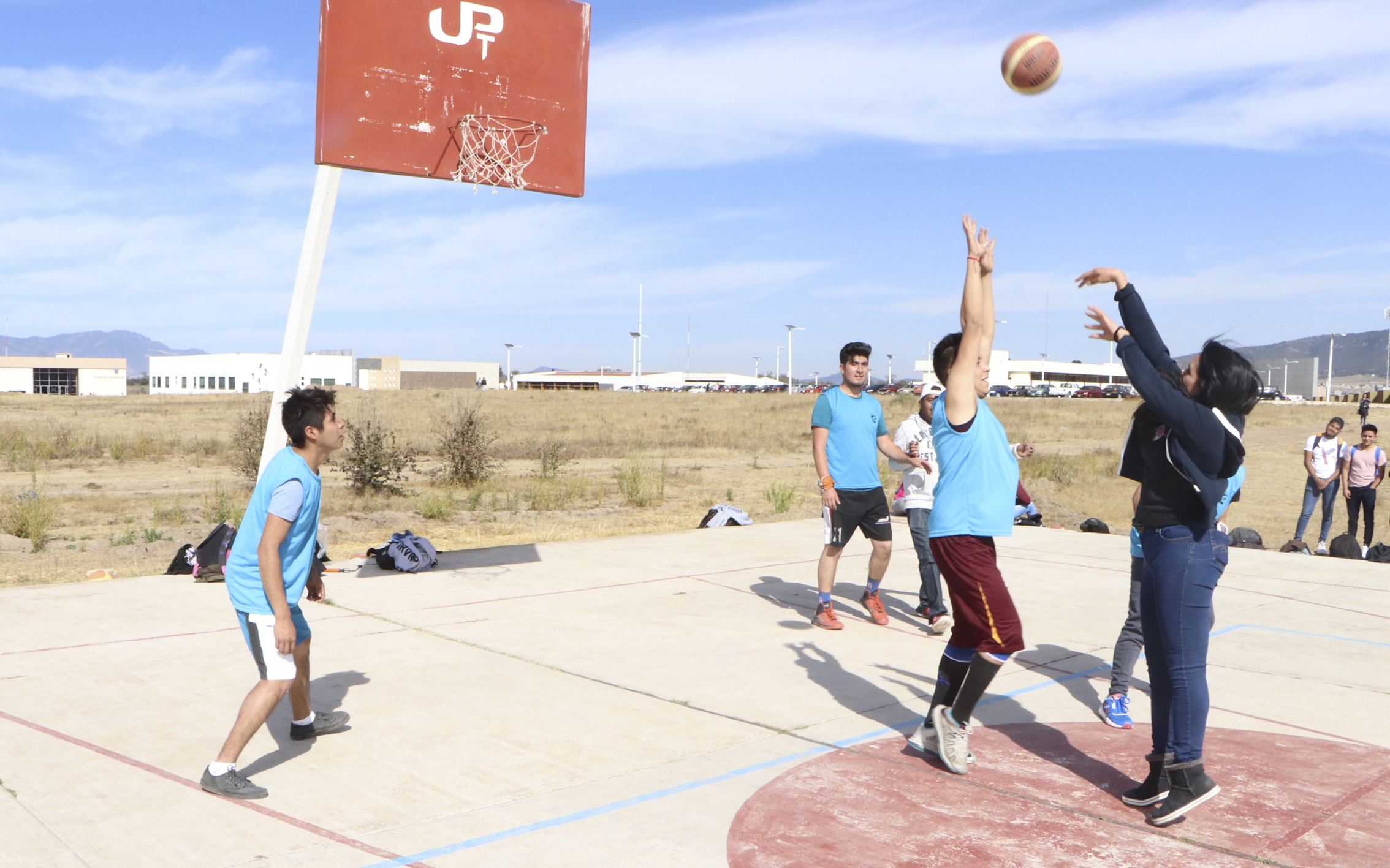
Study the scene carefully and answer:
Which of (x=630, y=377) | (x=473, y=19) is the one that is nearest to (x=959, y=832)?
(x=473, y=19)

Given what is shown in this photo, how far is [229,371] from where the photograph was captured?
398ft

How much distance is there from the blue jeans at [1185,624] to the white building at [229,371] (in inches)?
4651

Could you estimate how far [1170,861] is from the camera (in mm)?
3943

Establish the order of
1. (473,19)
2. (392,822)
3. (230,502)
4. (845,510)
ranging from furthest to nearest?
(230,502) → (473,19) → (845,510) → (392,822)

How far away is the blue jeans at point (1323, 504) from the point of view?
13875mm

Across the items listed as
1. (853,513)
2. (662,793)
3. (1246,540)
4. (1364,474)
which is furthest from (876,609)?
(1364,474)

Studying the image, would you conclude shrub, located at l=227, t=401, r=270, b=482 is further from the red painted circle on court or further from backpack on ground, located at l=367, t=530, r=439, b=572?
the red painted circle on court

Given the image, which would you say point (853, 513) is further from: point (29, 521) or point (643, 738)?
point (29, 521)

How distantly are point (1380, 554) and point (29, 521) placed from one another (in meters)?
16.3

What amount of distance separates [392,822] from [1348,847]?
3672mm

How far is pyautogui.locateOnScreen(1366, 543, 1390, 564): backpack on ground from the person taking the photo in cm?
1188

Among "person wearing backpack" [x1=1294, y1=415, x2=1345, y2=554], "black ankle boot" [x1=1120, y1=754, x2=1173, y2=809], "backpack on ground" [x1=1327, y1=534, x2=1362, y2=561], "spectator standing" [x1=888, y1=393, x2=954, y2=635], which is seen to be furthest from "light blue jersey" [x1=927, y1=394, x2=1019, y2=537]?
"person wearing backpack" [x1=1294, y1=415, x2=1345, y2=554]

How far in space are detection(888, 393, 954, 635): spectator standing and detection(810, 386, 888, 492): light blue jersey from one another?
234mm

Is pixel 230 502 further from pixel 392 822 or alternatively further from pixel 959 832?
pixel 959 832
